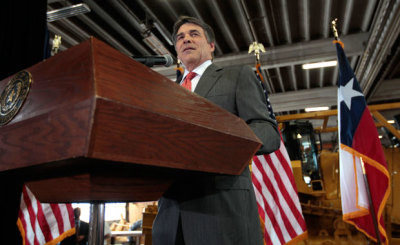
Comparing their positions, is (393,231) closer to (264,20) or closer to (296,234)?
(296,234)

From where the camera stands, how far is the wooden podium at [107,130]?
0.42 meters

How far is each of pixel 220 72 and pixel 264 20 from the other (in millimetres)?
4058

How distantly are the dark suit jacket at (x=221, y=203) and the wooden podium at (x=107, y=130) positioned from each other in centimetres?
21

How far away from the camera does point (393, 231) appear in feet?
13.2

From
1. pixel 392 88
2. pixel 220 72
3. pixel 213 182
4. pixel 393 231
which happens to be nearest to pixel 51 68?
pixel 213 182

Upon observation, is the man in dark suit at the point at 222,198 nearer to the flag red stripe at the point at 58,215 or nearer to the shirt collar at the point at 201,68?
the shirt collar at the point at 201,68

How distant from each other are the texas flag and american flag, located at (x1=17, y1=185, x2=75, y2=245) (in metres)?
2.53

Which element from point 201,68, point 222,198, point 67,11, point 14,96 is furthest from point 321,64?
point 14,96

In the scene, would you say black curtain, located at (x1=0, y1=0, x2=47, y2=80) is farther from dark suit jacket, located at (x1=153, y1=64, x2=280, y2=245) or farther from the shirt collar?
dark suit jacket, located at (x1=153, y1=64, x2=280, y2=245)

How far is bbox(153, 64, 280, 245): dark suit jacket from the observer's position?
80 centimetres

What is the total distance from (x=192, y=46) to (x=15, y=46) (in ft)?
5.23

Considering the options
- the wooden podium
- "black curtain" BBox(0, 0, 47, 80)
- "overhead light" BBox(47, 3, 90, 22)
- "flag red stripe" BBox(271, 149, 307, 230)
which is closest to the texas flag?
"flag red stripe" BBox(271, 149, 307, 230)

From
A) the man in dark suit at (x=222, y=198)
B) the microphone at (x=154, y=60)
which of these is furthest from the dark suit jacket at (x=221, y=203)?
the microphone at (x=154, y=60)

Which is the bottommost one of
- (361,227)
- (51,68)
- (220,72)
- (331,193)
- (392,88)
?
(361,227)
